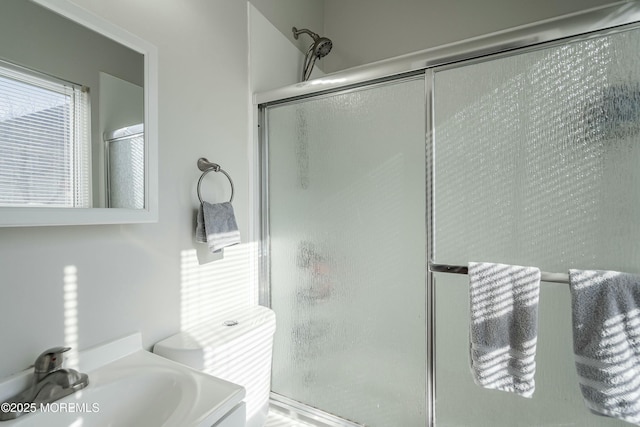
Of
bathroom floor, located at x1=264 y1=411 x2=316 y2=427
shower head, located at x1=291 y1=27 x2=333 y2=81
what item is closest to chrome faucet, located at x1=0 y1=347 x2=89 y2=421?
bathroom floor, located at x1=264 y1=411 x2=316 y2=427

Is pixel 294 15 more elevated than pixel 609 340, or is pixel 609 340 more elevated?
pixel 294 15

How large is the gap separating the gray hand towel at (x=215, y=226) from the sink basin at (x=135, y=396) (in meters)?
0.42

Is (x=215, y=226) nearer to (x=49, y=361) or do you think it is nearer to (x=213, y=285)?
(x=213, y=285)

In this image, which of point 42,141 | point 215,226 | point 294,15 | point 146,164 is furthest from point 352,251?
point 294,15

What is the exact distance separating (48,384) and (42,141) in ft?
1.91

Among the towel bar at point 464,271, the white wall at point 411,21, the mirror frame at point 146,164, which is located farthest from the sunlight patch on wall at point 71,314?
the white wall at point 411,21

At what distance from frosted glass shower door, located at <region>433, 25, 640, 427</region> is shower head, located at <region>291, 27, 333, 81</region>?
1.00 meters

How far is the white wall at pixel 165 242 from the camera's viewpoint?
80 centimetres

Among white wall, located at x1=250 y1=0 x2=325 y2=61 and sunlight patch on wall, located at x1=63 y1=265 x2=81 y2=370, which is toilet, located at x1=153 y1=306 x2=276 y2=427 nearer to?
sunlight patch on wall, located at x1=63 y1=265 x2=81 y2=370

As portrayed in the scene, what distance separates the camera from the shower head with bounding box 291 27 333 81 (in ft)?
6.36

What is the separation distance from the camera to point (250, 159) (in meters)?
1.58

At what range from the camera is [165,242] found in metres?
1.15

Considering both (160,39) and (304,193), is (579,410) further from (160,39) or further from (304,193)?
(160,39)

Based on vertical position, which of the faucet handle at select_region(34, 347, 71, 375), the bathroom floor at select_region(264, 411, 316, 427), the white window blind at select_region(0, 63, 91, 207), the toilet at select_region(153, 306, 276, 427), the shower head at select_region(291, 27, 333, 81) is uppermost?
the shower head at select_region(291, 27, 333, 81)
